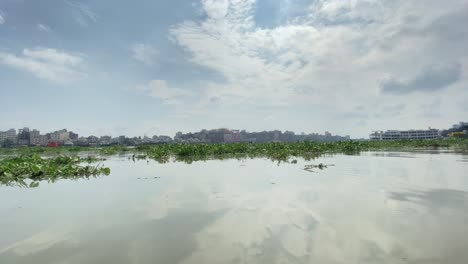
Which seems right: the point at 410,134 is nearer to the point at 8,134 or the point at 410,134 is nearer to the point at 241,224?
the point at 241,224

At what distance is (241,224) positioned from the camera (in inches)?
204

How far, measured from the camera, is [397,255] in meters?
3.66

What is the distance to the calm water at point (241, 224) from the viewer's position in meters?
3.80

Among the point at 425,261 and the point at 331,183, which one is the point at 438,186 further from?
the point at 425,261

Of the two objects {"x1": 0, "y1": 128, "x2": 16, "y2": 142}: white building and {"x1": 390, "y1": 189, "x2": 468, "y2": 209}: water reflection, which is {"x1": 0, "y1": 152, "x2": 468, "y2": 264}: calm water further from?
{"x1": 0, "y1": 128, "x2": 16, "y2": 142}: white building

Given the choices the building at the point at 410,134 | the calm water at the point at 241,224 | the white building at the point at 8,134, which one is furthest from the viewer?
the white building at the point at 8,134

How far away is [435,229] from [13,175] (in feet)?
49.2

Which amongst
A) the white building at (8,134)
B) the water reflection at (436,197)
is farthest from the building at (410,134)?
the white building at (8,134)

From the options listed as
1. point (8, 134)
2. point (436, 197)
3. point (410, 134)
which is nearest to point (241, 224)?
point (436, 197)

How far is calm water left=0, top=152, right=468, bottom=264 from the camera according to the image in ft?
12.5

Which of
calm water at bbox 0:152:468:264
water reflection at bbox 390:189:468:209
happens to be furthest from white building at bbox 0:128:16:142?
water reflection at bbox 390:189:468:209

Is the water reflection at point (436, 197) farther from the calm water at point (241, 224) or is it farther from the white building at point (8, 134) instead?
the white building at point (8, 134)

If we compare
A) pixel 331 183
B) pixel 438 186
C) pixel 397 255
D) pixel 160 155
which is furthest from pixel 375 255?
pixel 160 155

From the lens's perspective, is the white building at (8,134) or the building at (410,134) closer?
the building at (410,134)
